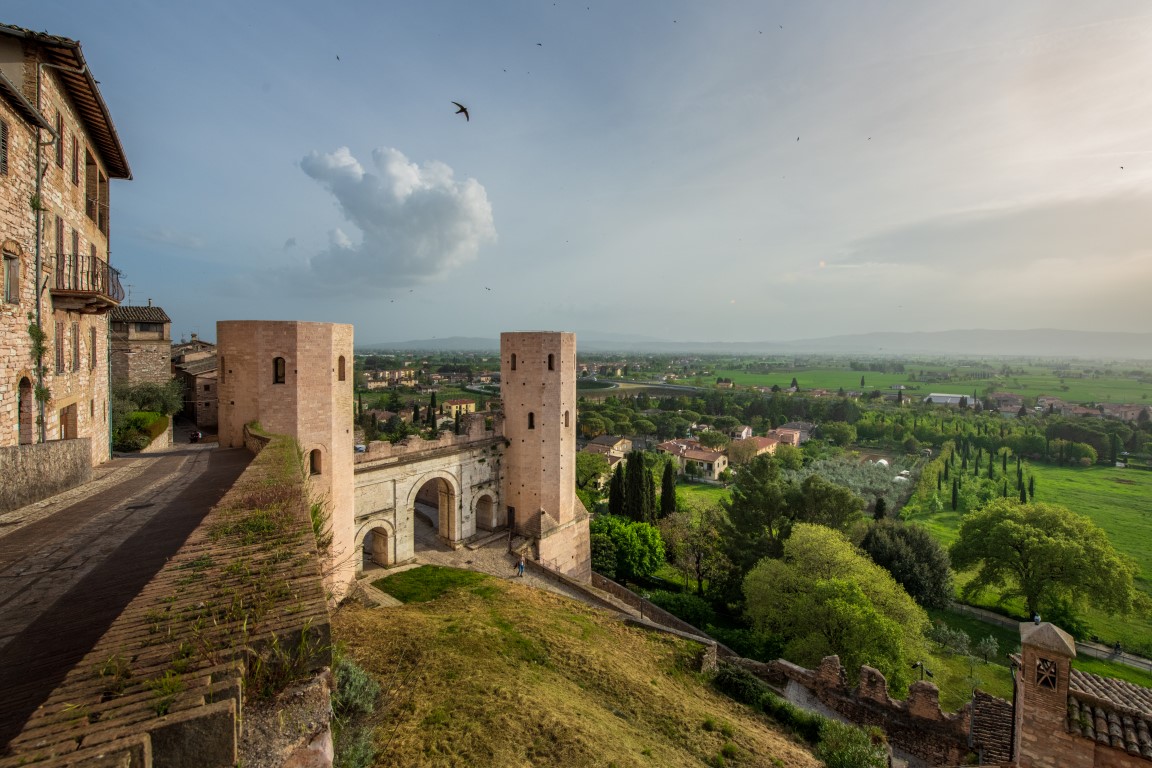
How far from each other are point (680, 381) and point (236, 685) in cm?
18559

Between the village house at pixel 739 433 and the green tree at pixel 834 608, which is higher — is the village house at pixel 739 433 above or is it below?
below

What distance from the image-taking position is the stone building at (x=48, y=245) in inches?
360

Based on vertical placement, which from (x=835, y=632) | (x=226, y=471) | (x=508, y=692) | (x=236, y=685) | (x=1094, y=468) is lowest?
(x=1094, y=468)

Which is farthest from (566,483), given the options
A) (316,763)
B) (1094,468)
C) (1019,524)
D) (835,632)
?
(1094,468)

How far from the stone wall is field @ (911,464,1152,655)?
134ft

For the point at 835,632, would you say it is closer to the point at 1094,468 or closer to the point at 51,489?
the point at 51,489

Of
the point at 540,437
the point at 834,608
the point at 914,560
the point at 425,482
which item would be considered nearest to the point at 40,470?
the point at 425,482

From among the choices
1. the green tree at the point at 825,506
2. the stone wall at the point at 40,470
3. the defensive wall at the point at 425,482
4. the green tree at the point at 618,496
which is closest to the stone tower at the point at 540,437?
the defensive wall at the point at 425,482

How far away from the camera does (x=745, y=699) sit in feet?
43.7

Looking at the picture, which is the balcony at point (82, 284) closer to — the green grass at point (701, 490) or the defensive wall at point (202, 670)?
the defensive wall at point (202, 670)

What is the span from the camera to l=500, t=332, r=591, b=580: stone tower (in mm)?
23812

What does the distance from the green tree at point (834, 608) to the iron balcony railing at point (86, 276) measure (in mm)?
21977

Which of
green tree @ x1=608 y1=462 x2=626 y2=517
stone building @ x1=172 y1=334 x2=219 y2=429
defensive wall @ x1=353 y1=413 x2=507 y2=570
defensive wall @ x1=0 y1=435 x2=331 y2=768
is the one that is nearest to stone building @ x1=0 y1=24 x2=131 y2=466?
defensive wall @ x1=353 y1=413 x2=507 y2=570

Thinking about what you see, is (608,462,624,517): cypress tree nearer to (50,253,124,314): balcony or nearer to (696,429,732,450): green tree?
(50,253,124,314): balcony
